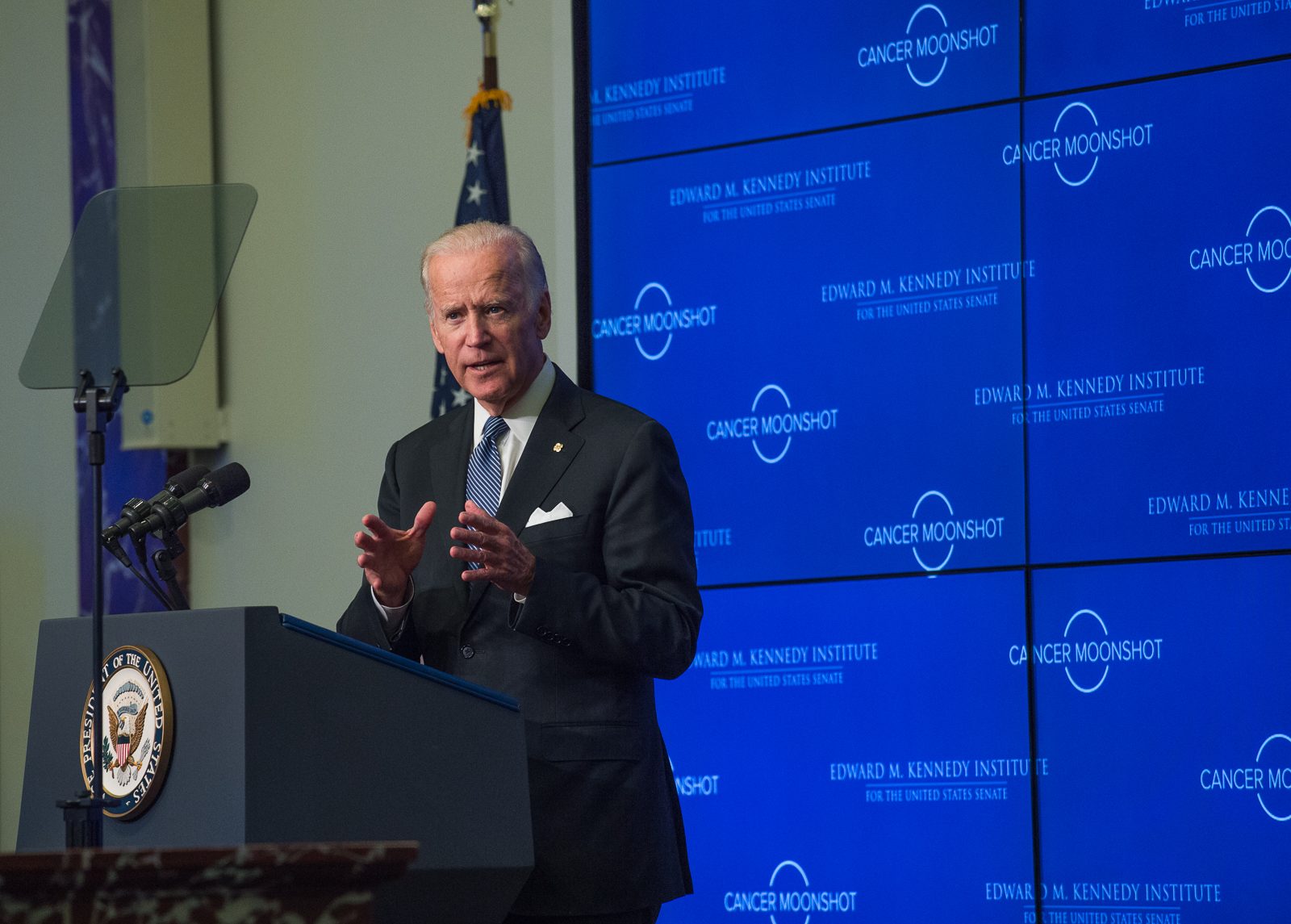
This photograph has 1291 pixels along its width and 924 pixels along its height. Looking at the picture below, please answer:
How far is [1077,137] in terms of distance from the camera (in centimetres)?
399

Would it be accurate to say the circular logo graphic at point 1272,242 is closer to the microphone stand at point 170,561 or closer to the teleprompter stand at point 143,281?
the teleprompter stand at point 143,281

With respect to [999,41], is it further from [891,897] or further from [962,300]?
[891,897]

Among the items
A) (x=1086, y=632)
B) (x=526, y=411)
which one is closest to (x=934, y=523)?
(x=1086, y=632)

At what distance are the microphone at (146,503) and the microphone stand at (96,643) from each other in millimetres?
155

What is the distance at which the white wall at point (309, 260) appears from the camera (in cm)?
519

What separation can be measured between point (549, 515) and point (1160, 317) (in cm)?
198

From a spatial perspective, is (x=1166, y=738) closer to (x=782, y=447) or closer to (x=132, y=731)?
(x=782, y=447)

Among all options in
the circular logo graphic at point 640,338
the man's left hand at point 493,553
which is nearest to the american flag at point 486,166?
the circular logo graphic at point 640,338

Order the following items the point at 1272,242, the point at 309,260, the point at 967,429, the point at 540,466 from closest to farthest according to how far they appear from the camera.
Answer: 1. the point at 540,466
2. the point at 1272,242
3. the point at 967,429
4. the point at 309,260

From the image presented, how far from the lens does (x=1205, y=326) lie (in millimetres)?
3787

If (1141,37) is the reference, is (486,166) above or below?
below

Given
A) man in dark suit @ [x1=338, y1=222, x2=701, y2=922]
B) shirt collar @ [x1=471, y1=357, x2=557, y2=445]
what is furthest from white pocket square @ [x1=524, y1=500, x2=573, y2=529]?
shirt collar @ [x1=471, y1=357, x2=557, y2=445]

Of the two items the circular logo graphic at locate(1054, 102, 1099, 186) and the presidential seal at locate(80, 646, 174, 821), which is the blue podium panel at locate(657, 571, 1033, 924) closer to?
the circular logo graphic at locate(1054, 102, 1099, 186)

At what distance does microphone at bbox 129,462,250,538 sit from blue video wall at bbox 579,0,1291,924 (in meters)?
2.28
